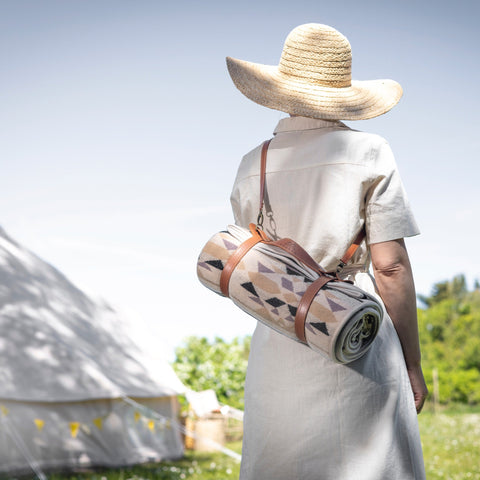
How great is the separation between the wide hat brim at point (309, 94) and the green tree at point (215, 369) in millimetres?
9744

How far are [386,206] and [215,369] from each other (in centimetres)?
995

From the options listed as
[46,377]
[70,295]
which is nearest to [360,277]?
[46,377]

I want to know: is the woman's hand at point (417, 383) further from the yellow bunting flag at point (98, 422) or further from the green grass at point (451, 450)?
the yellow bunting flag at point (98, 422)

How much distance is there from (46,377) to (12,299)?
2.71 ft

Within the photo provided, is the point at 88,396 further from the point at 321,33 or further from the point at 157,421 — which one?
the point at 321,33

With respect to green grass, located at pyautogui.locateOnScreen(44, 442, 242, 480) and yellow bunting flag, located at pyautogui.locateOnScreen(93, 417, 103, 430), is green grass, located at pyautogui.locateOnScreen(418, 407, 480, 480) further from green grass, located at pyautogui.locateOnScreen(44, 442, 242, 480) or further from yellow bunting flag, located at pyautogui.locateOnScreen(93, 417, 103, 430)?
yellow bunting flag, located at pyautogui.locateOnScreen(93, 417, 103, 430)

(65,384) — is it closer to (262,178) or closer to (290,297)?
(262,178)

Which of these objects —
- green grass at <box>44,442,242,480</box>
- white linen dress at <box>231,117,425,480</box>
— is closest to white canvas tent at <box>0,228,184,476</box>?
green grass at <box>44,442,242,480</box>

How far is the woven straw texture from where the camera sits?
1564 millimetres

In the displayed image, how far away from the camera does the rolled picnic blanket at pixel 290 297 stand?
1.22 m

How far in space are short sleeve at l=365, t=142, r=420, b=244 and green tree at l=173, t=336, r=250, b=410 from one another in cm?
989

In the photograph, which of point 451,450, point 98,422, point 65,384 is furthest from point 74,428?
point 451,450

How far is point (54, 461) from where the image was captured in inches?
226

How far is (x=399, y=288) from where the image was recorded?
1.43 metres
